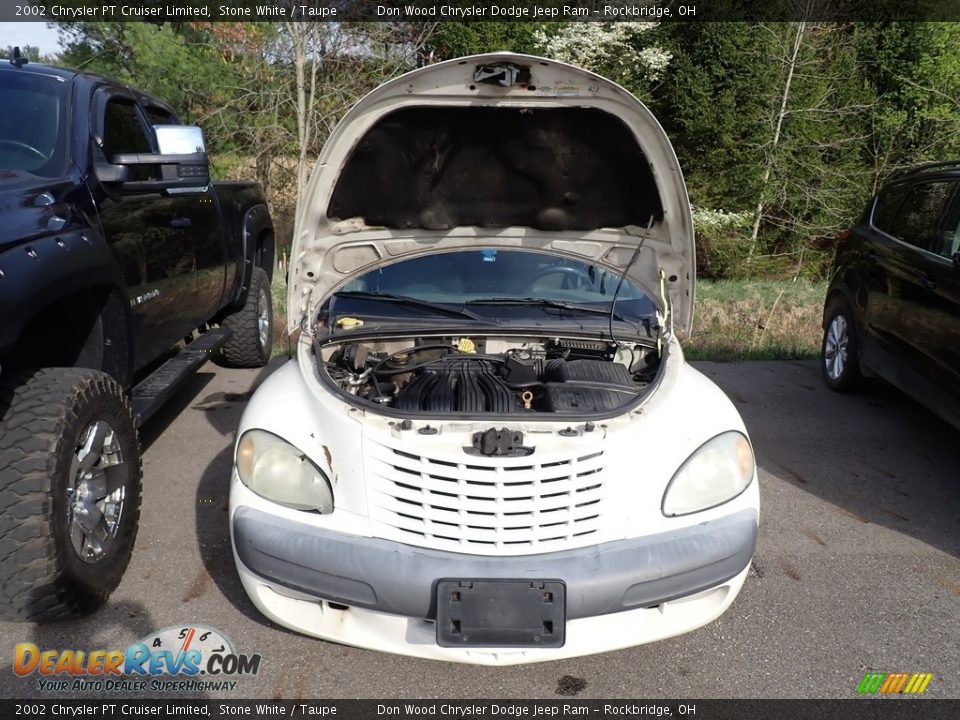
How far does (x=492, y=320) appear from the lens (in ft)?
10.4

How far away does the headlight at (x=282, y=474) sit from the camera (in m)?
2.29

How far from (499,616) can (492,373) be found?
113 cm

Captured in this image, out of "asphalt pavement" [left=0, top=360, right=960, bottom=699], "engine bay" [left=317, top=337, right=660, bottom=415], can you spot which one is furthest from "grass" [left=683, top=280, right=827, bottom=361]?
"engine bay" [left=317, top=337, right=660, bottom=415]

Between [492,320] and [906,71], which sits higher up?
[906,71]

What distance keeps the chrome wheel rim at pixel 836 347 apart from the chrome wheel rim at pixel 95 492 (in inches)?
211

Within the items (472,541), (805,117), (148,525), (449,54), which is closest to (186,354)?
(148,525)

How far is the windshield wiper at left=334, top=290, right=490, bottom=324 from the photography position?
10.5 ft

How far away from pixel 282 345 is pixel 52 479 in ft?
15.5

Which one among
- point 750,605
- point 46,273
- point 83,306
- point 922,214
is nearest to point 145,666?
point 46,273

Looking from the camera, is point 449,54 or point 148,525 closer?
point 148,525

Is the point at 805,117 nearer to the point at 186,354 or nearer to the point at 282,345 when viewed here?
the point at 282,345

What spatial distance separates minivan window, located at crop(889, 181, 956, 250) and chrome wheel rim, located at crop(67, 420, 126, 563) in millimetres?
5039

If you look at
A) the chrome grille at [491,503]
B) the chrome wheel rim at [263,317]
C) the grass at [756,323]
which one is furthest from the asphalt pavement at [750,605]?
the grass at [756,323]

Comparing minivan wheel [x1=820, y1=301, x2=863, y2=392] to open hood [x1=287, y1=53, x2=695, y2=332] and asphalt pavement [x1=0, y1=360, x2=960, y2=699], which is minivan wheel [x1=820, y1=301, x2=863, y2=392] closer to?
asphalt pavement [x1=0, y1=360, x2=960, y2=699]
